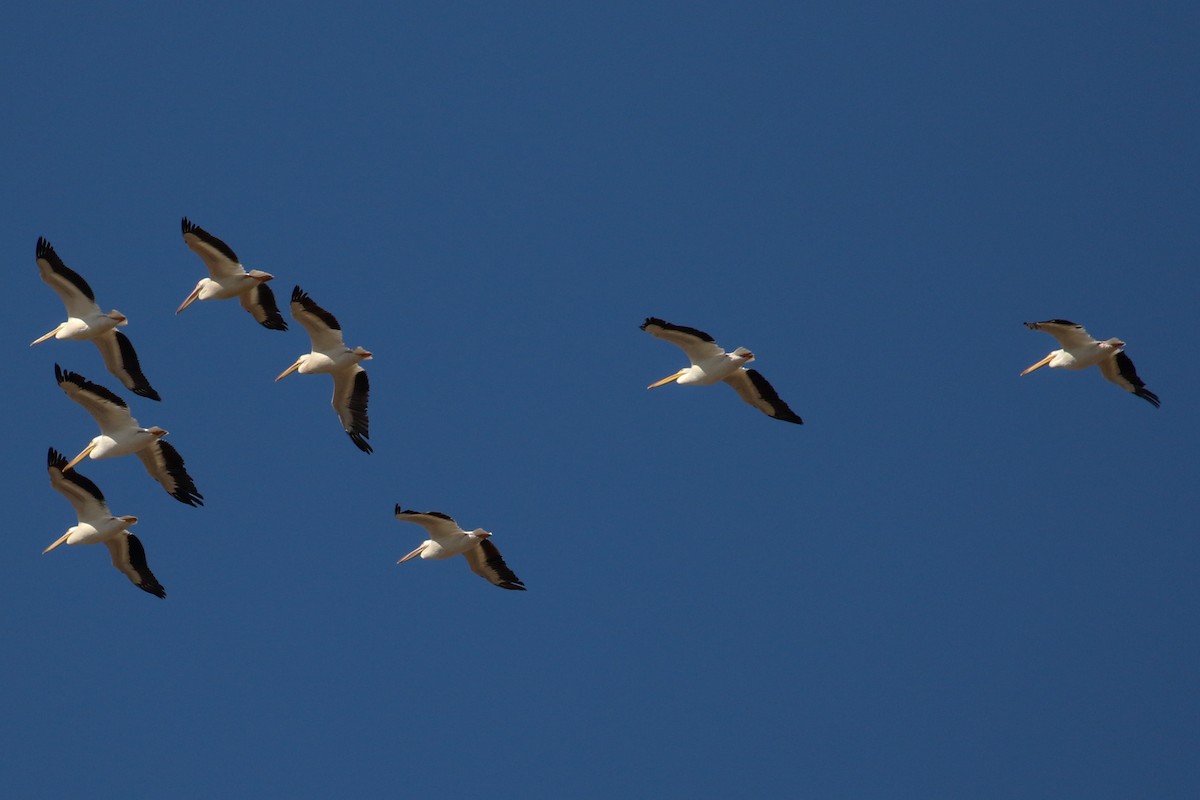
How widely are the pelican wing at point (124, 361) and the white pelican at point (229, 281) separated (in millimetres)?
1167

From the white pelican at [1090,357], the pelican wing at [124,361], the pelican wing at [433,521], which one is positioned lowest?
the pelican wing at [433,521]

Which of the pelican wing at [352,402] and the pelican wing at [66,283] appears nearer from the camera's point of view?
the pelican wing at [66,283]

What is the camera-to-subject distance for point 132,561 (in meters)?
22.0

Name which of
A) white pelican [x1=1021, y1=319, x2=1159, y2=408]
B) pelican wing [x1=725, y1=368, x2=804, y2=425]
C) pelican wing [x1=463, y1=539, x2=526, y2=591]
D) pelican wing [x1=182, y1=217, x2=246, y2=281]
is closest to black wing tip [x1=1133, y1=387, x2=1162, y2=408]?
white pelican [x1=1021, y1=319, x2=1159, y2=408]

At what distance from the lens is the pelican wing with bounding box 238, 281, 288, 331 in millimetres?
22797

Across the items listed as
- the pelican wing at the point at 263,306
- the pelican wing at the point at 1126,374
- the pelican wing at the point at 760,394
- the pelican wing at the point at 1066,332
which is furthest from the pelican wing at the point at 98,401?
the pelican wing at the point at 1126,374

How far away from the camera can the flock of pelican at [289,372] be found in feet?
69.3

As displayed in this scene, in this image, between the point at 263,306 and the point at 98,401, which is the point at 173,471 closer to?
the point at 98,401

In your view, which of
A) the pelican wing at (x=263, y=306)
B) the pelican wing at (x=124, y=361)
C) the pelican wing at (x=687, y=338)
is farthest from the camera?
the pelican wing at (x=263, y=306)

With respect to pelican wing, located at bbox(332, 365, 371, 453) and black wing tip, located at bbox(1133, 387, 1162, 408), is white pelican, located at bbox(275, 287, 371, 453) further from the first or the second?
black wing tip, located at bbox(1133, 387, 1162, 408)

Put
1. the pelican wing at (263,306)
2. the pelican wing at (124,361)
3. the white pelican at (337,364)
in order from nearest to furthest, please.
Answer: the pelican wing at (124,361) → the white pelican at (337,364) → the pelican wing at (263,306)

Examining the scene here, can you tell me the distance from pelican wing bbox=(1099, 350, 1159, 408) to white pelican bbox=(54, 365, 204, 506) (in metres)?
→ 11.8

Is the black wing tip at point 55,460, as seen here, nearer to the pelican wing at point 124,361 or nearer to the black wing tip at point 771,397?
the pelican wing at point 124,361

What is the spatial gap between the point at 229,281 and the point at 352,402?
2.29 metres
